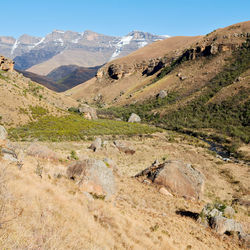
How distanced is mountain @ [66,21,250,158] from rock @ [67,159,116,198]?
35.2 meters

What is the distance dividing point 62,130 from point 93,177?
3522 centimetres

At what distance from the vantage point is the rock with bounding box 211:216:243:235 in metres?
13.7

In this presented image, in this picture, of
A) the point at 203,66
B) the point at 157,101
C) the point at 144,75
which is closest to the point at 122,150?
the point at 157,101

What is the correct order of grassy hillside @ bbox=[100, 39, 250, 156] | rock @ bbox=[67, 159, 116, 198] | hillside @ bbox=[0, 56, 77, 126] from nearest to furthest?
1. rock @ bbox=[67, 159, 116, 198]
2. hillside @ bbox=[0, 56, 77, 126]
3. grassy hillside @ bbox=[100, 39, 250, 156]

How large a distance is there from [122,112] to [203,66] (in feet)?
139

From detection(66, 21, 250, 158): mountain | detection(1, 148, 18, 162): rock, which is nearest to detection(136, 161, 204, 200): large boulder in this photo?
detection(1, 148, 18, 162): rock

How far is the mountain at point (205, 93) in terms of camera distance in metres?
59.7

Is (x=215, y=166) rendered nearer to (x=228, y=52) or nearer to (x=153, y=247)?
(x=153, y=247)

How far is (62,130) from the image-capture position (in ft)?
157

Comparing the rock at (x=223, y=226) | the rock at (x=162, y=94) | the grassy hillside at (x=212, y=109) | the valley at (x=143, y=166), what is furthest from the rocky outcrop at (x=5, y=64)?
the rock at (x=223, y=226)

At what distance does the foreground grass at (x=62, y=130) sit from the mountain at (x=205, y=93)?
60.6 ft

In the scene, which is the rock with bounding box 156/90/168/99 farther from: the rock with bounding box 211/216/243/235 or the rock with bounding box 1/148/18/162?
the rock with bounding box 1/148/18/162

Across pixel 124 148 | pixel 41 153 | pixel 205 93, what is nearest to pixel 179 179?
pixel 41 153

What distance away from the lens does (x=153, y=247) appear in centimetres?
921
